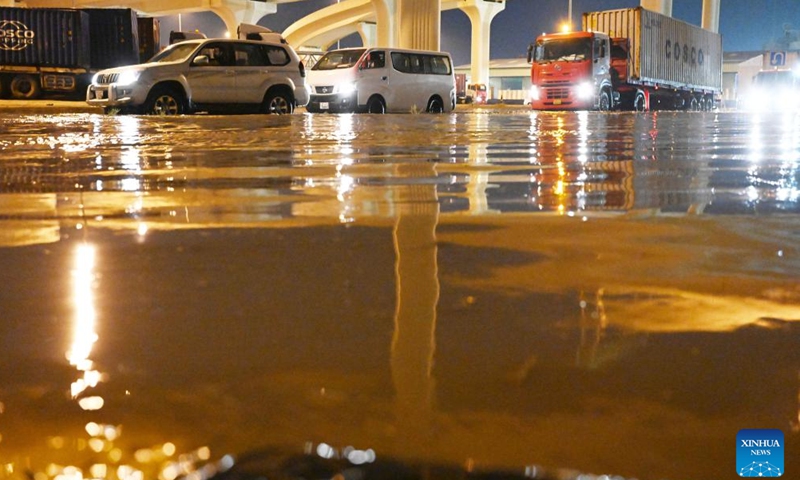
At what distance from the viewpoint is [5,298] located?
1.70m

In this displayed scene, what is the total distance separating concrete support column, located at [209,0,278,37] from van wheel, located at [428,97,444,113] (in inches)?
1411

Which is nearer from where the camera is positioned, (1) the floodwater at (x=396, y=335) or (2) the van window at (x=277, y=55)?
(1) the floodwater at (x=396, y=335)

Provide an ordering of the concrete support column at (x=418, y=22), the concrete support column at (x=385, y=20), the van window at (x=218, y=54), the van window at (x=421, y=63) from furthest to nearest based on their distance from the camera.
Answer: the concrete support column at (x=385, y=20)
the concrete support column at (x=418, y=22)
the van window at (x=421, y=63)
the van window at (x=218, y=54)

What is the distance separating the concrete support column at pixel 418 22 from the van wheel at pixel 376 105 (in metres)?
10.2

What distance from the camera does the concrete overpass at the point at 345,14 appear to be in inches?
1809

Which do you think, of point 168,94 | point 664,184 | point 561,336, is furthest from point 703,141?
point 168,94

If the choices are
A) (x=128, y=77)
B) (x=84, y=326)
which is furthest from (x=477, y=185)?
(x=128, y=77)

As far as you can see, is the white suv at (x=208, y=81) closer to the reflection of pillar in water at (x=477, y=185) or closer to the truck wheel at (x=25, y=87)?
the truck wheel at (x=25, y=87)

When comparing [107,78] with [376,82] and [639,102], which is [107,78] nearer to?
[376,82]

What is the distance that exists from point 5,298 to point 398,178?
2.75 m

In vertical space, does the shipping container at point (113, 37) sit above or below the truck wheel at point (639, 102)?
above

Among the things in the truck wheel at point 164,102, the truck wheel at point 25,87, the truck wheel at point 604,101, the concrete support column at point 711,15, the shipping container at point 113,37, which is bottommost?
the truck wheel at point 164,102

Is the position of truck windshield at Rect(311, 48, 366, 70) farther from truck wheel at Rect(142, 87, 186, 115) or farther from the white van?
truck wheel at Rect(142, 87, 186, 115)

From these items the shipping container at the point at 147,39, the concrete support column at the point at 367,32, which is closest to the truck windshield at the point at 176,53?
the shipping container at the point at 147,39
